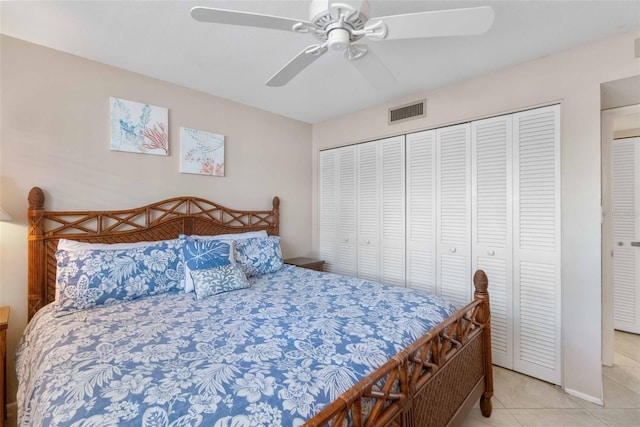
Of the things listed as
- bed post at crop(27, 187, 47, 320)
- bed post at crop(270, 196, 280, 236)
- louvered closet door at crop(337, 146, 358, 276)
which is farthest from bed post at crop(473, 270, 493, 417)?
bed post at crop(27, 187, 47, 320)

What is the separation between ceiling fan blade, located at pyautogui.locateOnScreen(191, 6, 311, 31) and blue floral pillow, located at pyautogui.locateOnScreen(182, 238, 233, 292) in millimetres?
1524

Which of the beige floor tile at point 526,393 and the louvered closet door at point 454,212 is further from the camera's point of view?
the louvered closet door at point 454,212

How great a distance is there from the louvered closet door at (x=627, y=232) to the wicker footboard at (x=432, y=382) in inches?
95.9

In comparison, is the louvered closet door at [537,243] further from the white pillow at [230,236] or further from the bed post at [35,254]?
the bed post at [35,254]

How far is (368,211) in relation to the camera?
3398 millimetres

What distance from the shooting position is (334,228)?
377cm

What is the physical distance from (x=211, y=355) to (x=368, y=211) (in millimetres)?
2499

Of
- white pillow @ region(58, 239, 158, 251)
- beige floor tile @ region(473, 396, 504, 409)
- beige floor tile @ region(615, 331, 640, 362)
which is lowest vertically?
beige floor tile @ region(473, 396, 504, 409)

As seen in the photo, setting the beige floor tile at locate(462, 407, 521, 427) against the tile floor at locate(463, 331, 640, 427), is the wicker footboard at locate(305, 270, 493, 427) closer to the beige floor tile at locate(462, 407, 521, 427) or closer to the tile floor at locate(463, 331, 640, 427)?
the beige floor tile at locate(462, 407, 521, 427)

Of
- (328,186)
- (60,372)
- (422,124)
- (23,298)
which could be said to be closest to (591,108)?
(422,124)

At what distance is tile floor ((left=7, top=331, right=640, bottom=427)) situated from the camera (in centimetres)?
184

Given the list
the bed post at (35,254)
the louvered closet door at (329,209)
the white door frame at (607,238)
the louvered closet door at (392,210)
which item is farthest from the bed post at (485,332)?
the bed post at (35,254)

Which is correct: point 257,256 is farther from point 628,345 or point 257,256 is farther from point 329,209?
point 628,345

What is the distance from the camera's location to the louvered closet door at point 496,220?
240 centimetres
